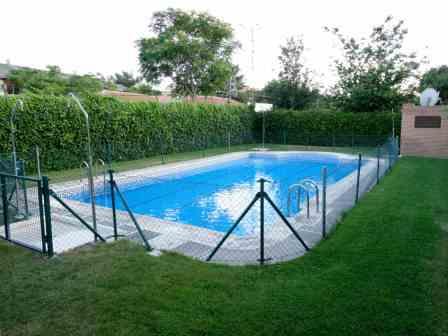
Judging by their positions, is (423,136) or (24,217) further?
(423,136)

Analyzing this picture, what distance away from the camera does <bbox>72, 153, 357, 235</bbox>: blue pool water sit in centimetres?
780

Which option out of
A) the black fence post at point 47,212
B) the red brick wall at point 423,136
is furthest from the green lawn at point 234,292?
the red brick wall at point 423,136

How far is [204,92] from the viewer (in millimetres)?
25734

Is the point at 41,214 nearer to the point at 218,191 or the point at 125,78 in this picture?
the point at 218,191

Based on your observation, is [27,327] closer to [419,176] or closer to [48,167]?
[48,167]

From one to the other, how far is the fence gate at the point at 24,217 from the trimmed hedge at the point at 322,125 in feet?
57.1

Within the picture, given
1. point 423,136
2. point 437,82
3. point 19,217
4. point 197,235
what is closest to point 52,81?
point 19,217

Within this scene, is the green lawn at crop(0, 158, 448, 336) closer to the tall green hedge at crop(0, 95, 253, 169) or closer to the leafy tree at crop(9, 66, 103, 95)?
the tall green hedge at crop(0, 95, 253, 169)

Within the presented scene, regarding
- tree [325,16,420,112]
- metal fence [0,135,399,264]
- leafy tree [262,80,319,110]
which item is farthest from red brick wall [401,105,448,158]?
leafy tree [262,80,319,110]

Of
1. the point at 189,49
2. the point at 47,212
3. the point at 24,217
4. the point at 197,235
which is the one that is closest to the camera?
the point at 47,212

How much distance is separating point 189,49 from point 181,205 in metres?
16.7

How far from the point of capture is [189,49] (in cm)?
2275

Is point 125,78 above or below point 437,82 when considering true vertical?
above

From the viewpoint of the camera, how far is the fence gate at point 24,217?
420cm
